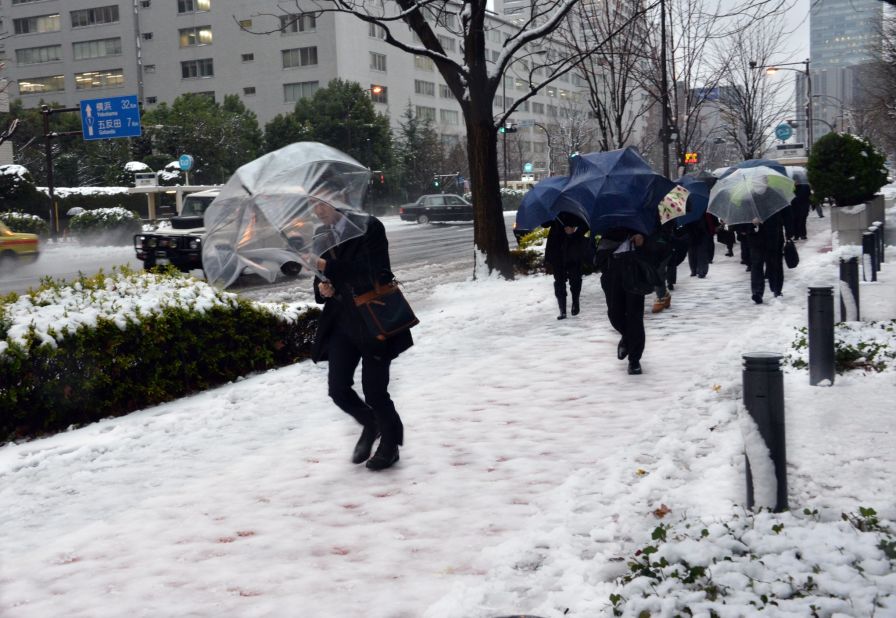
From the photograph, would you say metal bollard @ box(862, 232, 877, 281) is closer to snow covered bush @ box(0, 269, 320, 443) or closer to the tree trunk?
the tree trunk

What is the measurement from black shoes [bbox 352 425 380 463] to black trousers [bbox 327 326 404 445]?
0.68 feet

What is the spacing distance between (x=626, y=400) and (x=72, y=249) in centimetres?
3106

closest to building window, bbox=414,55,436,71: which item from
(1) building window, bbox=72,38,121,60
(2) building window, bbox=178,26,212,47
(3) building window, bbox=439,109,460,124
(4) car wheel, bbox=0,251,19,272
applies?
(3) building window, bbox=439,109,460,124

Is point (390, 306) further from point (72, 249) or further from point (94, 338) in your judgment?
point (72, 249)

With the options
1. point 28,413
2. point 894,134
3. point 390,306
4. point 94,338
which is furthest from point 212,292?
point 894,134

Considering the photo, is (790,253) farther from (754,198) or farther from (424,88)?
(424,88)

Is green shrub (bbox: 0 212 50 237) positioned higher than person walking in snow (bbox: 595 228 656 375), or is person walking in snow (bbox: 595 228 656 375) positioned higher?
green shrub (bbox: 0 212 50 237)

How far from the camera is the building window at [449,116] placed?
306ft

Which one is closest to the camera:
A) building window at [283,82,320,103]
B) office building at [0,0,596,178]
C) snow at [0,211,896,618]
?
snow at [0,211,896,618]

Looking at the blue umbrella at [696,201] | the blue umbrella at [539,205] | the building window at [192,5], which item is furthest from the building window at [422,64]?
the blue umbrella at [539,205]

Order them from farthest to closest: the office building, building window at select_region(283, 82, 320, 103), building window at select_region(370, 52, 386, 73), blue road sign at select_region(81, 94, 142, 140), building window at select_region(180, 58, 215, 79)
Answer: building window at select_region(180, 58, 215, 79), building window at select_region(370, 52, 386, 73), building window at select_region(283, 82, 320, 103), the office building, blue road sign at select_region(81, 94, 142, 140)

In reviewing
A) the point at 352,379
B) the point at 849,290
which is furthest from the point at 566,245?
the point at 352,379

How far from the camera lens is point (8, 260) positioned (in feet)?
76.0

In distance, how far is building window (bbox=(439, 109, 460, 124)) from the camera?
306 feet
